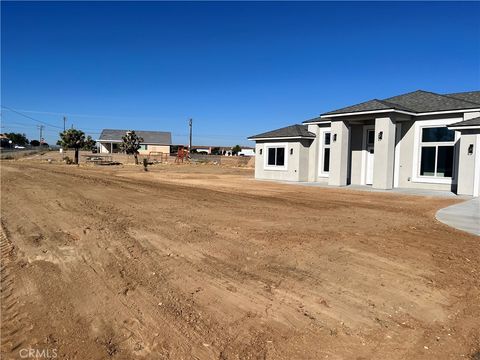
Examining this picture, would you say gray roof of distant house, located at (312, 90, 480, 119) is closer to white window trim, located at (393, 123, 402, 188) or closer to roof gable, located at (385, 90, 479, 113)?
roof gable, located at (385, 90, 479, 113)

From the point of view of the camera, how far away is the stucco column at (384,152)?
64.4ft

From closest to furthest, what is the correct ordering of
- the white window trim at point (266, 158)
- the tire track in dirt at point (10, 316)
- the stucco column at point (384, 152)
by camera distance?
1. the tire track in dirt at point (10, 316)
2. the stucco column at point (384, 152)
3. the white window trim at point (266, 158)

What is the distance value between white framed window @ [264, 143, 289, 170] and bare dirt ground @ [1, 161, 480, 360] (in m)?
16.5

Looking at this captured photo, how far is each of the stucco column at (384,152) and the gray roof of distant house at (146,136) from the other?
234ft

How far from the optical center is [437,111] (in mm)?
18781

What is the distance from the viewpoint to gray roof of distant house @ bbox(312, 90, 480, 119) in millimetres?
18773

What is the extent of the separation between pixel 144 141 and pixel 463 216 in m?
80.4

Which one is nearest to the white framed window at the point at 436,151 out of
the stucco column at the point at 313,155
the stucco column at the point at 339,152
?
the stucco column at the point at 339,152

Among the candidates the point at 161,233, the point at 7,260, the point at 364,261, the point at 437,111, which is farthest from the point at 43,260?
the point at 437,111

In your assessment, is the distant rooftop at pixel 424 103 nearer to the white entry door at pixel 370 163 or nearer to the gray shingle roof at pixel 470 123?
the gray shingle roof at pixel 470 123

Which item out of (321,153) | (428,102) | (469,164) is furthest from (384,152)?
(321,153)

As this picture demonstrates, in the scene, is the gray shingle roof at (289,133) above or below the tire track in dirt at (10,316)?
above

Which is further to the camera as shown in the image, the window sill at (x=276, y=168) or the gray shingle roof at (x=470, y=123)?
the window sill at (x=276, y=168)

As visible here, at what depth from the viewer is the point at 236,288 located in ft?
17.1
